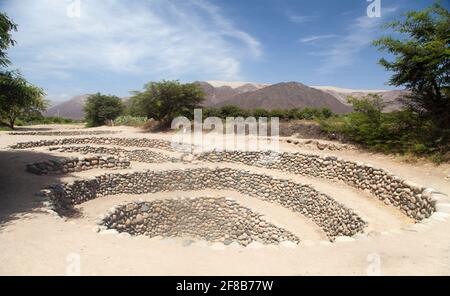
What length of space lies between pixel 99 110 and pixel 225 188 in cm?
2811

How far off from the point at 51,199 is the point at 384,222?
9038 mm

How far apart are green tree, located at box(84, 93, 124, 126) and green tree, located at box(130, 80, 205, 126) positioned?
1414 centimetres

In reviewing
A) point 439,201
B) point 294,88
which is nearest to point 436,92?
point 439,201

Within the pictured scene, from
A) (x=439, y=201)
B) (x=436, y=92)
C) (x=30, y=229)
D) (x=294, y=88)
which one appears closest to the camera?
(x=30, y=229)

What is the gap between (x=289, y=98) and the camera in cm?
5153

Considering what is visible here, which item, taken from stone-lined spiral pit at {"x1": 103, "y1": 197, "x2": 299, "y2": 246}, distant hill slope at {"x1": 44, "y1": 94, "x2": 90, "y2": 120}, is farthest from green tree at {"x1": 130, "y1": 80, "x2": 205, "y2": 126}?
distant hill slope at {"x1": 44, "y1": 94, "x2": 90, "y2": 120}

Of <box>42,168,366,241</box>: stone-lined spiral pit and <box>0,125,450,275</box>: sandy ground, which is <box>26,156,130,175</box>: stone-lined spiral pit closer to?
<box>42,168,366,241</box>: stone-lined spiral pit

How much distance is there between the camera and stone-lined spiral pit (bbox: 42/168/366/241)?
8.88 m

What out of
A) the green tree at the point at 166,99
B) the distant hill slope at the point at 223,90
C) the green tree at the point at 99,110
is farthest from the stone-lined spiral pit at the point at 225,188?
the distant hill slope at the point at 223,90

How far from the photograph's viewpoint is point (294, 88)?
53.4m

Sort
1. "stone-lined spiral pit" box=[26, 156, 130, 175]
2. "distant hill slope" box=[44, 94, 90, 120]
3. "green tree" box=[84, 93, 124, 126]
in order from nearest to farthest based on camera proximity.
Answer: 1. "stone-lined spiral pit" box=[26, 156, 130, 175]
2. "green tree" box=[84, 93, 124, 126]
3. "distant hill slope" box=[44, 94, 90, 120]

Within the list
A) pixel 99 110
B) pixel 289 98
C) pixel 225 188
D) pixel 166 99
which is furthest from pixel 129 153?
pixel 289 98

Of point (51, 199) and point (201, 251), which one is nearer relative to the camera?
point (201, 251)
